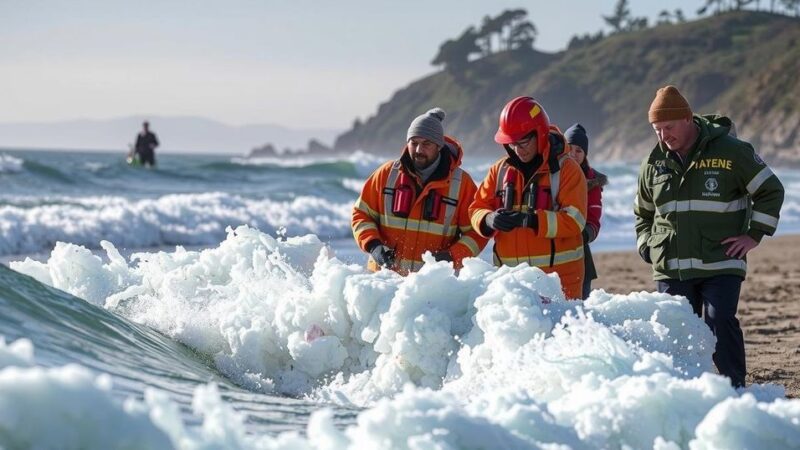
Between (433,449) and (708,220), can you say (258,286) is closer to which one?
(708,220)

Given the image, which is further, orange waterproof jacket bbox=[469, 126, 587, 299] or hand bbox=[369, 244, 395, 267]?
hand bbox=[369, 244, 395, 267]

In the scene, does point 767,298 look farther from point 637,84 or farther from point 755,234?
point 637,84

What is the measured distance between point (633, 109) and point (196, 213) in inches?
4535

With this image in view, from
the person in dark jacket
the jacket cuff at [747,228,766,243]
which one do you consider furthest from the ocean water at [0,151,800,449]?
the person in dark jacket

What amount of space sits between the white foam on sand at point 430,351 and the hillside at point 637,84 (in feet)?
302

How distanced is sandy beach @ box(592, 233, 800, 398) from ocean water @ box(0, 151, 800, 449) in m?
2.42

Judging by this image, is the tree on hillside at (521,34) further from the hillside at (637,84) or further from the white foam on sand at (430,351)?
the white foam on sand at (430,351)

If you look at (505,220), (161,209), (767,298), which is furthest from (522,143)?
(161,209)

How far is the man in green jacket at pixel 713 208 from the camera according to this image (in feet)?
20.4

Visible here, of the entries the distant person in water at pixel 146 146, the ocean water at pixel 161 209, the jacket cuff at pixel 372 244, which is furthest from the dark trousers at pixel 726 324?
the distant person in water at pixel 146 146

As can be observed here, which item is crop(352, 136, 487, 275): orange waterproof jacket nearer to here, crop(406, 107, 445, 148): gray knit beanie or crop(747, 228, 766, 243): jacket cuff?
crop(406, 107, 445, 148): gray knit beanie

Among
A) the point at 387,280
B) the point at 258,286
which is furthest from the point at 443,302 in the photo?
the point at 258,286

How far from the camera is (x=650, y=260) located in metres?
6.72

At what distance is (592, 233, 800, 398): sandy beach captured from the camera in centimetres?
797
